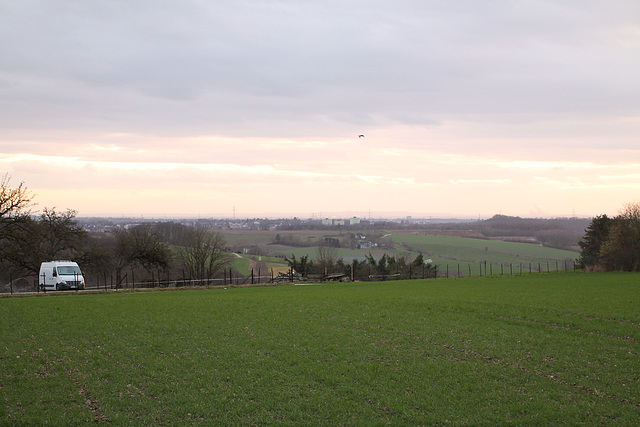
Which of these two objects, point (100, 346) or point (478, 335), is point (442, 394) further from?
point (100, 346)

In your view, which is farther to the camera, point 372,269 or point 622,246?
point 372,269

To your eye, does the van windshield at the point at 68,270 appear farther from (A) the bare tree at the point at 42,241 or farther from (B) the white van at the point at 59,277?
(A) the bare tree at the point at 42,241

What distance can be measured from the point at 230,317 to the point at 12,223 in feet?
119

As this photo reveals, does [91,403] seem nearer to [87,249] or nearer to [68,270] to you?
[68,270]

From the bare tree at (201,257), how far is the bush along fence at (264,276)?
3.69 feet

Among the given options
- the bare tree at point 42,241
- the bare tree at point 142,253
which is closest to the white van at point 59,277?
the bare tree at point 42,241

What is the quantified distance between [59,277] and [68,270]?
1009 mm

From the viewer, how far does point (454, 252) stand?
112625mm

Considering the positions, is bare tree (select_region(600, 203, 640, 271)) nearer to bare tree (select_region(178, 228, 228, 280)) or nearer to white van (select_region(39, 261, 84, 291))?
bare tree (select_region(178, 228, 228, 280))

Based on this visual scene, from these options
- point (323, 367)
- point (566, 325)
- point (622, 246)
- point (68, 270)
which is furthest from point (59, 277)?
point (622, 246)

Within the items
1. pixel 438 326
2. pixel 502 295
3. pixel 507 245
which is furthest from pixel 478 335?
pixel 507 245

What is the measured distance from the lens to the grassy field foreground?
398 inches

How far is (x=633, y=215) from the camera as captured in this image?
6925 cm

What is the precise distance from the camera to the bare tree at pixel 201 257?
2685 inches
